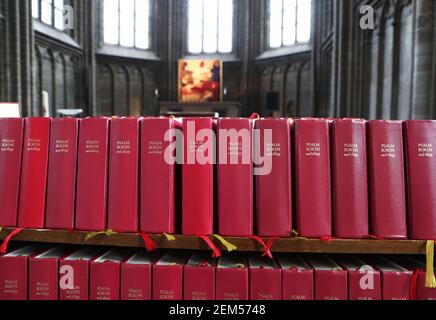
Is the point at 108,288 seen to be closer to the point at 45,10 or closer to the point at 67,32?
the point at 45,10

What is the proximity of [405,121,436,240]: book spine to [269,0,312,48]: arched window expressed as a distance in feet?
40.4

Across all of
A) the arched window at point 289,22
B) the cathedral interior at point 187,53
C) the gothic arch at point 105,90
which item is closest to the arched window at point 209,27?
the cathedral interior at point 187,53

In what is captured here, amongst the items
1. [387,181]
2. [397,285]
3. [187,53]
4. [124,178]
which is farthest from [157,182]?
[187,53]

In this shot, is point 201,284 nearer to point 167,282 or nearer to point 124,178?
point 167,282

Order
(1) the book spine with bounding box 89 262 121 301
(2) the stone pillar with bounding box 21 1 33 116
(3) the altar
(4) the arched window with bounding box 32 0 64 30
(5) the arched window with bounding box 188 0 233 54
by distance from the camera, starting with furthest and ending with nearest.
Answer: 1. (5) the arched window with bounding box 188 0 233 54
2. (3) the altar
3. (4) the arched window with bounding box 32 0 64 30
4. (2) the stone pillar with bounding box 21 1 33 116
5. (1) the book spine with bounding box 89 262 121 301

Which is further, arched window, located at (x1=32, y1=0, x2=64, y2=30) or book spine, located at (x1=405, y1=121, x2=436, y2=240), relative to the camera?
arched window, located at (x1=32, y1=0, x2=64, y2=30)

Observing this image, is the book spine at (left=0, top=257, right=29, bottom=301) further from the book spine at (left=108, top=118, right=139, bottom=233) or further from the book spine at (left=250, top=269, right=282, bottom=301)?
the book spine at (left=250, top=269, right=282, bottom=301)

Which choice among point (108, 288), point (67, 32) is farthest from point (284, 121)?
point (67, 32)

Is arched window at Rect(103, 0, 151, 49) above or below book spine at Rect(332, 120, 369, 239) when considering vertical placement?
above

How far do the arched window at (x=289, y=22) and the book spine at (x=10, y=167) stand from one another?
12.6 meters

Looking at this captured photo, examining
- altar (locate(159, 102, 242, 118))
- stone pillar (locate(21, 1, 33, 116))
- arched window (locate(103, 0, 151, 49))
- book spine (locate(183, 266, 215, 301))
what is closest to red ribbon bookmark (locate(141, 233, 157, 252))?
book spine (locate(183, 266, 215, 301))

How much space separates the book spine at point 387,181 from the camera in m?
1.13

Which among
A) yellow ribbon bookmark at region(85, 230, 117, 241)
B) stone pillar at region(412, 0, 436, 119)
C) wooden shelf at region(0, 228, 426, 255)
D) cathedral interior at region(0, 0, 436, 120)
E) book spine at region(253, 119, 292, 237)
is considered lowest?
wooden shelf at region(0, 228, 426, 255)

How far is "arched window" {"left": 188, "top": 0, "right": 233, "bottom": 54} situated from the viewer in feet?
47.4
